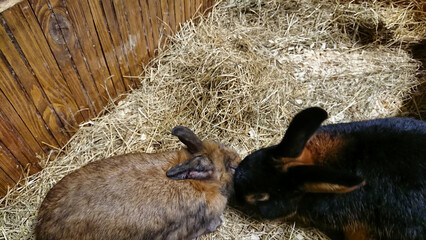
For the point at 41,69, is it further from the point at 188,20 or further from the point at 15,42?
the point at 188,20

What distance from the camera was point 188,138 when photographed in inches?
101

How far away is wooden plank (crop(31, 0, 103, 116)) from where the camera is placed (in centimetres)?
235

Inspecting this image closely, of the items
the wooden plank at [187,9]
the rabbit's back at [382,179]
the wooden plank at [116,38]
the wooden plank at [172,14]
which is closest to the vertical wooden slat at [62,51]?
the wooden plank at [116,38]

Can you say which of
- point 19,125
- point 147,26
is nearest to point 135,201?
point 19,125

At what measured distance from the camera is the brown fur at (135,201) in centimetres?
219

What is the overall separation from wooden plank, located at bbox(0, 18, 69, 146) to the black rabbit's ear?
6.54ft

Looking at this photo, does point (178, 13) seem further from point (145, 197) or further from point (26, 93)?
point (145, 197)

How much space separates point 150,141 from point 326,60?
2388 mm

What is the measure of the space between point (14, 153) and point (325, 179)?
2498 millimetres

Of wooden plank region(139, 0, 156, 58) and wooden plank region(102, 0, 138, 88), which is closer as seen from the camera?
wooden plank region(102, 0, 138, 88)

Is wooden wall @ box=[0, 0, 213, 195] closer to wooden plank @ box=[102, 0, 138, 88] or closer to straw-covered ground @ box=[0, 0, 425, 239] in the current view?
wooden plank @ box=[102, 0, 138, 88]

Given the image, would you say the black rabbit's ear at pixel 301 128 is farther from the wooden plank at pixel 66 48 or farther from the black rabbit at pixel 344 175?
the wooden plank at pixel 66 48

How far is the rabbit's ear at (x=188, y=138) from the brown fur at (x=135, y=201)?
2.9 inches

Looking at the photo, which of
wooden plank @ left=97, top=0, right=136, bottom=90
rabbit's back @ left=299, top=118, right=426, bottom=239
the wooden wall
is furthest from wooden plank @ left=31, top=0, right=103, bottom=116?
rabbit's back @ left=299, top=118, right=426, bottom=239
